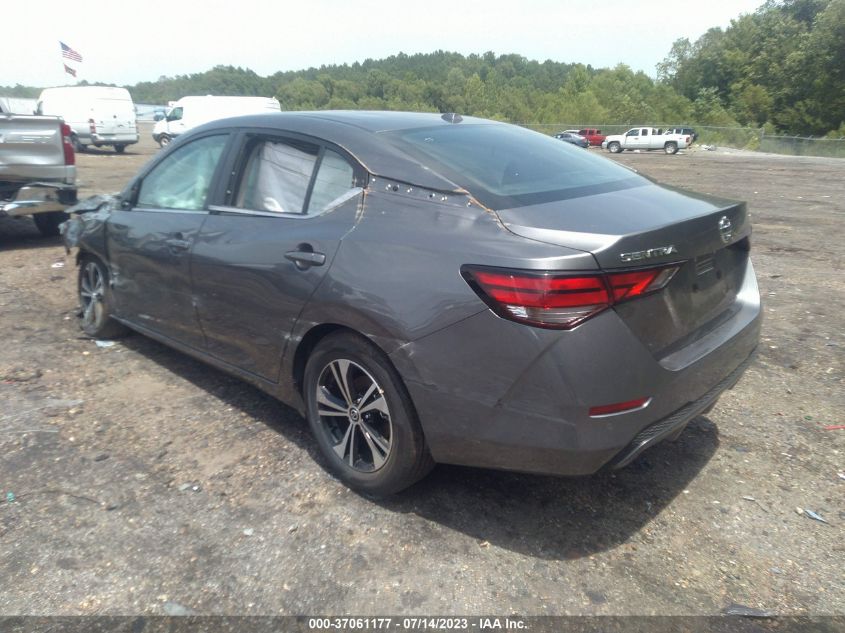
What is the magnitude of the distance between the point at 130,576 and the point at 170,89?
385ft

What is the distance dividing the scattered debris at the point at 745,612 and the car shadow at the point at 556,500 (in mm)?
488

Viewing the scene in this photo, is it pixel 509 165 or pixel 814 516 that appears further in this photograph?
pixel 509 165

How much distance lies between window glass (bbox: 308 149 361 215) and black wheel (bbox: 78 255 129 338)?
232 cm

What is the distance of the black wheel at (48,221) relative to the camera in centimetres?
916

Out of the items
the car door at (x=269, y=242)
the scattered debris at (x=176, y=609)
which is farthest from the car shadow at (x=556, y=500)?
the scattered debris at (x=176, y=609)

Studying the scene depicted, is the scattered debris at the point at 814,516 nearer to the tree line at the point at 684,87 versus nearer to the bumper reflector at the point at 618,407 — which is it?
the bumper reflector at the point at 618,407

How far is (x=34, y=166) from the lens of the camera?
7.98 metres

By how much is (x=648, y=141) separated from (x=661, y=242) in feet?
154

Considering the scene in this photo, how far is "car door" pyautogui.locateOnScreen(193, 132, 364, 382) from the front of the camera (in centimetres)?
315

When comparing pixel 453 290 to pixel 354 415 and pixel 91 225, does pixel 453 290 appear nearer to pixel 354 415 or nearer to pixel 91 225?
pixel 354 415

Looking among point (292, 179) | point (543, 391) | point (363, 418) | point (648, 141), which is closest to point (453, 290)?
point (543, 391)

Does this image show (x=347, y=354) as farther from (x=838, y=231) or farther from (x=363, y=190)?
(x=838, y=231)

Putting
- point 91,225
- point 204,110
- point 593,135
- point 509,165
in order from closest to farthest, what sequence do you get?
point 509,165 < point 91,225 < point 204,110 < point 593,135

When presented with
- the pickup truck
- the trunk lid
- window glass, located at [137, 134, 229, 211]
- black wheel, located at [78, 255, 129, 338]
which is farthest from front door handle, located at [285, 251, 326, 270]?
the pickup truck
